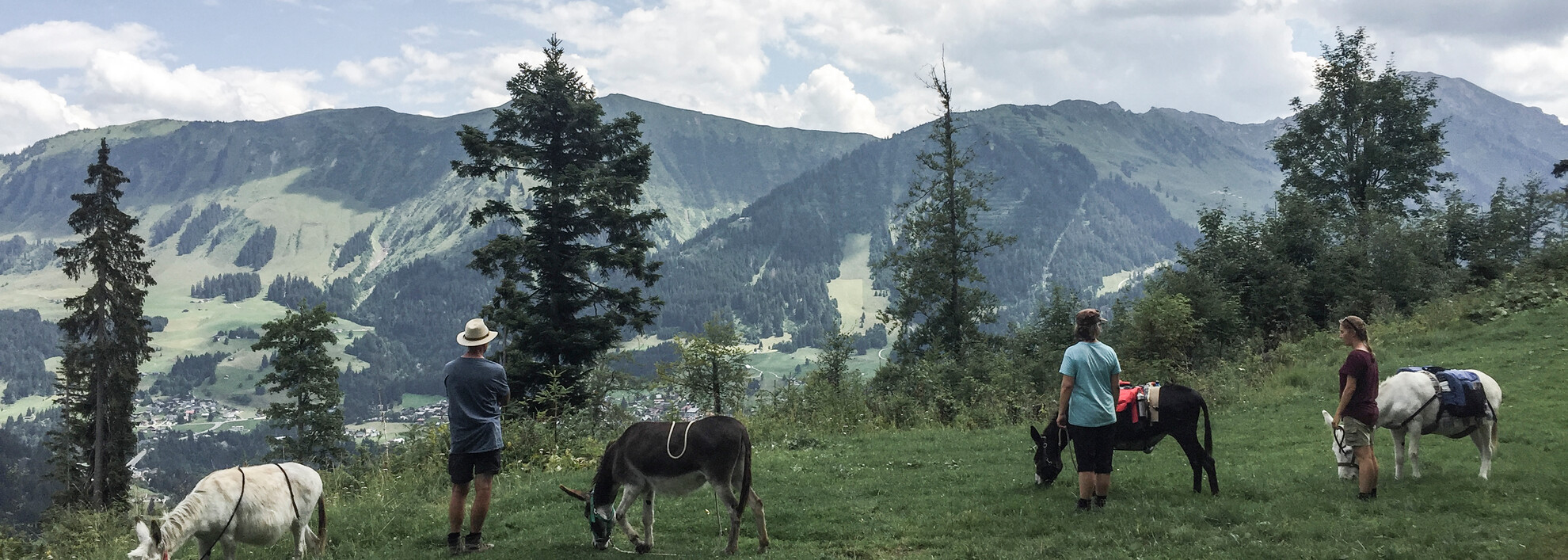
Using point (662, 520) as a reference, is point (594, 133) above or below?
above

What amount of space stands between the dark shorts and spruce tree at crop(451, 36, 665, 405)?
767 inches

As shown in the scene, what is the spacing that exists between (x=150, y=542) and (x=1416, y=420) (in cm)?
1396

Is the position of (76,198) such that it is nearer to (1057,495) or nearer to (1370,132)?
(1057,495)

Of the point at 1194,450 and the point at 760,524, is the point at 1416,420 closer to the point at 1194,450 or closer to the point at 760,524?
the point at 1194,450

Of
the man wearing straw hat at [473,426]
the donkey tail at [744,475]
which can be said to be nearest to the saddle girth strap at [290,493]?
the man wearing straw hat at [473,426]

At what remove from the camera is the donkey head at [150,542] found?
7340 millimetres

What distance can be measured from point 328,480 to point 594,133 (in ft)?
59.7

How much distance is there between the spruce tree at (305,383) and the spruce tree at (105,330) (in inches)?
208

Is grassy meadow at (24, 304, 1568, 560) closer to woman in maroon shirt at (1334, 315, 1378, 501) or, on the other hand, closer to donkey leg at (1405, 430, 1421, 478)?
donkey leg at (1405, 430, 1421, 478)

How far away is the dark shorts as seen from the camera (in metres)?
9.21

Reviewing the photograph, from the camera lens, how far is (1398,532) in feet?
25.0

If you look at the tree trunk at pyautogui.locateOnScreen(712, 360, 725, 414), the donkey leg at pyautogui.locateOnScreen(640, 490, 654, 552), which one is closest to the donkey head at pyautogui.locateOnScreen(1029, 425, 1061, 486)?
the donkey leg at pyautogui.locateOnScreen(640, 490, 654, 552)

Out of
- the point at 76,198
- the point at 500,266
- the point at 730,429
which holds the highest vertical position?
the point at 76,198

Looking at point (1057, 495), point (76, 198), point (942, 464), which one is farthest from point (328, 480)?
point (76, 198)
